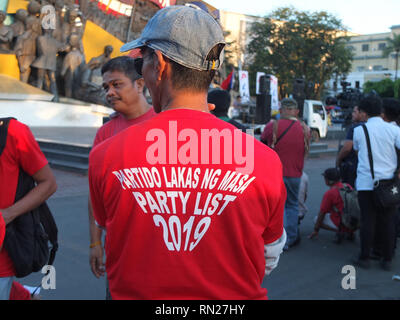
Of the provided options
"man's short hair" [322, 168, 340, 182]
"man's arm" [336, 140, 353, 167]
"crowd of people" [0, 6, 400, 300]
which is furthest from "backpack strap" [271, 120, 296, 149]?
"crowd of people" [0, 6, 400, 300]

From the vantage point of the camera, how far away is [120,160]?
132 centimetres

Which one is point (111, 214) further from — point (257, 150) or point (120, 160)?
point (257, 150)

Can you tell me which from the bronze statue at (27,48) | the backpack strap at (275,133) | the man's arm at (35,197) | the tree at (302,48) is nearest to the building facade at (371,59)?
the tree at (302,48)

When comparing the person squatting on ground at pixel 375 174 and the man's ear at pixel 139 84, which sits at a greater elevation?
the man's ear at pixel 139 84

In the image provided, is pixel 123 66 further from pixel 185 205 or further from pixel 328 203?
pixel 328 203

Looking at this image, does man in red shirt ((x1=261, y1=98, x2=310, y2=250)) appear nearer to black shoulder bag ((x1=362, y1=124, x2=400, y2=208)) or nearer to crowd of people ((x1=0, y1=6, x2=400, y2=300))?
black shoulder bag ((x1=362, y1=124, x2=400, y2=208))

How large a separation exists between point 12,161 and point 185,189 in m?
1.41

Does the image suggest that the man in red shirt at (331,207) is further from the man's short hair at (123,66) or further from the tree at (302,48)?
the tree at (302,48)

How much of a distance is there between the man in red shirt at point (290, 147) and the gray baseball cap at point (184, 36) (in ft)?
13.6

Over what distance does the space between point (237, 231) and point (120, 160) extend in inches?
16.2

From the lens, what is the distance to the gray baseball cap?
1.33m

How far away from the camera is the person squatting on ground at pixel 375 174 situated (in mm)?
4719
